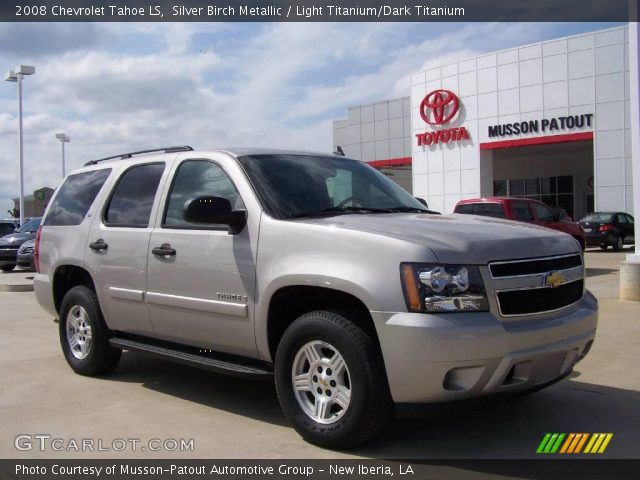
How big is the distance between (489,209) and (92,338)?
1155 centimetres

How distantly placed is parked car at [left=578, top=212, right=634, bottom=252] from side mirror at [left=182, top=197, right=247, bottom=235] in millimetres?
22228

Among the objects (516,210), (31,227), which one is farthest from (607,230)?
(31,227)

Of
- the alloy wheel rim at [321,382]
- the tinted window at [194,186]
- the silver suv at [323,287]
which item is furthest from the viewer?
the tinted window at [194,186]

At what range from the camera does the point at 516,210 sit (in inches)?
623

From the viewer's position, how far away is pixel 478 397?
3.92 m

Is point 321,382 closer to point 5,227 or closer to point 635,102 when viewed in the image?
point 635,102

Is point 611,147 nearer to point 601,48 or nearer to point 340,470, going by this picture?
point 601,48

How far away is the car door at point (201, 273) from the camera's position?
4.70m

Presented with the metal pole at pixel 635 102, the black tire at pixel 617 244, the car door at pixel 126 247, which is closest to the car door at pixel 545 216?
the metal pole at pixel 635 102

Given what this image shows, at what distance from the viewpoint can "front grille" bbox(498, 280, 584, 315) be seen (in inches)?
155

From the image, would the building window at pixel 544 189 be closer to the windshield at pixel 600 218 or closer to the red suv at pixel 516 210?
the windshield at pixel 600 218

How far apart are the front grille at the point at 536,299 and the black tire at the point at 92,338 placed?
12.0 ft

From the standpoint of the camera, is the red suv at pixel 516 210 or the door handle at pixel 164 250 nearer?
the door handle at pixel 164 250

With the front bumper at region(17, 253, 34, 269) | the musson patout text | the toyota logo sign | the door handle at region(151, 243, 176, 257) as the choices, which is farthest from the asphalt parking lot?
the toyota logo sign
